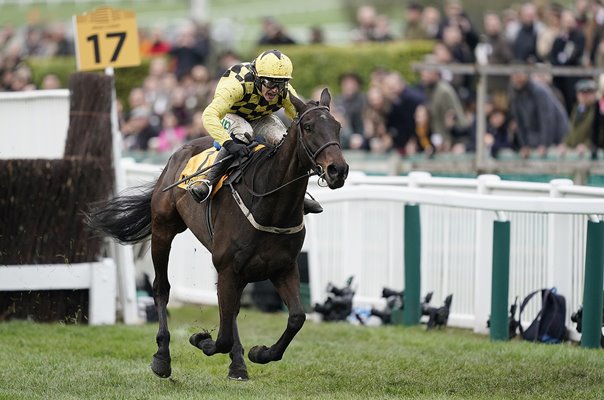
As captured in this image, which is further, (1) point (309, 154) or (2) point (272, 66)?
(2) point (272, 66)

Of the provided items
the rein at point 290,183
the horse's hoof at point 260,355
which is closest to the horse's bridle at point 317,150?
the rein at point 290,183

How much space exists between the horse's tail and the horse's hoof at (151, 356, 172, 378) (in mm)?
1420

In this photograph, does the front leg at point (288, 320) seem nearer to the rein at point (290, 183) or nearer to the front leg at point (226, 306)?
the front leg at point (226, 306)

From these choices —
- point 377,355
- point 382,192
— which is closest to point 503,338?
point 377,355

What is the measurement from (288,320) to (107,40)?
4563 millimetres

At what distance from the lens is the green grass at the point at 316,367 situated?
25.2 feet

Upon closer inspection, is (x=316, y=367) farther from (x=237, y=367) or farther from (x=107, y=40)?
(x=107, y=40)

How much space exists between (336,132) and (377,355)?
2429 millimetres

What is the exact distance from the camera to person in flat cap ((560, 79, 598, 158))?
13562 mm

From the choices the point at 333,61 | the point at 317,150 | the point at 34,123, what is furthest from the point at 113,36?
the point at 333,61

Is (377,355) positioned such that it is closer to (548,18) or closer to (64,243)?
(64,243)

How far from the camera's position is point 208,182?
320 inches

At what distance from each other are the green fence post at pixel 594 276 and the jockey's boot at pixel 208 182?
8.85 feet

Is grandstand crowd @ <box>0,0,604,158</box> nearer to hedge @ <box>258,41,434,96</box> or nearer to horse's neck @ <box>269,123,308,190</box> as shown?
hedge @ <box>258,41,434,96</box>
